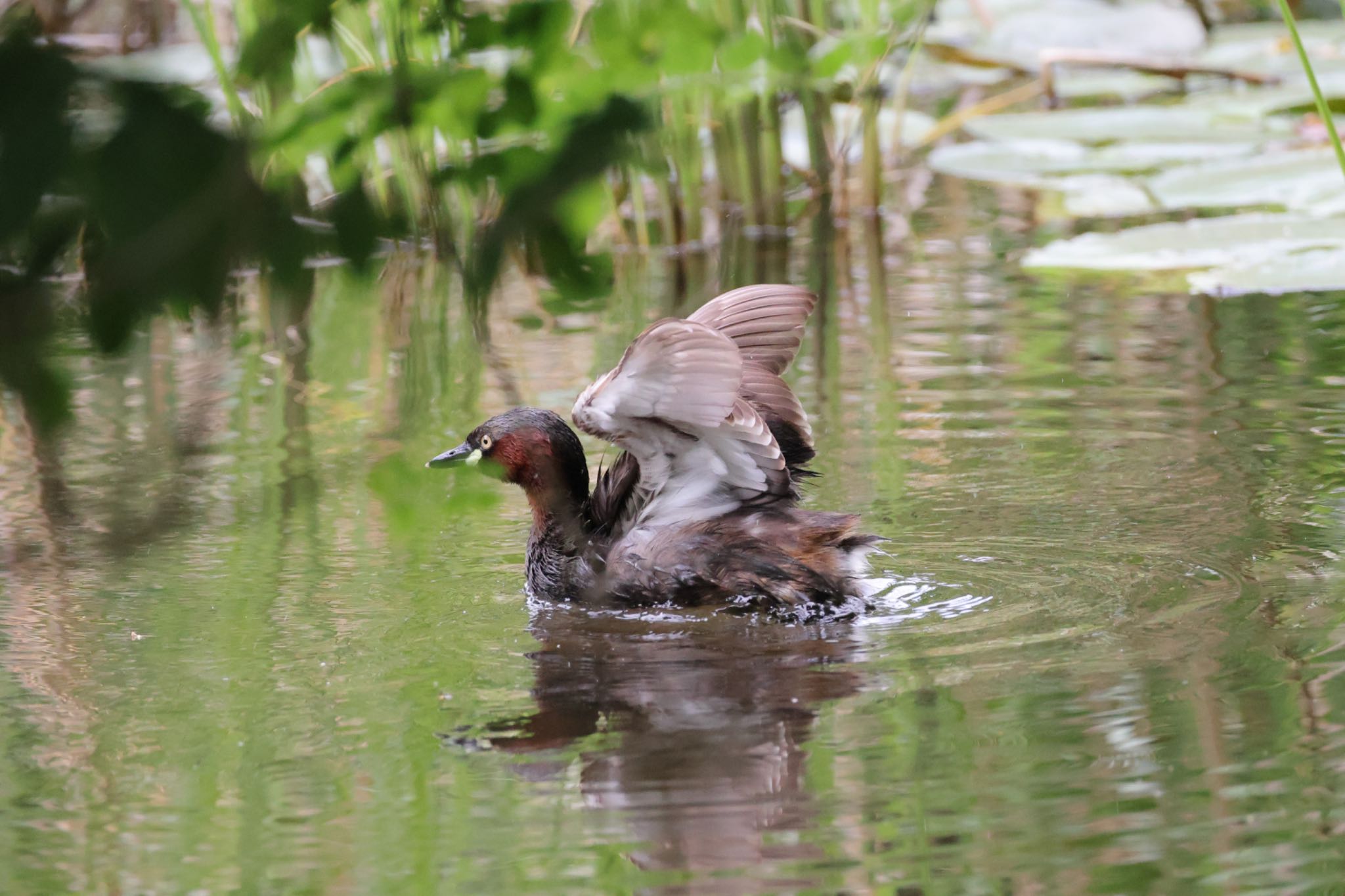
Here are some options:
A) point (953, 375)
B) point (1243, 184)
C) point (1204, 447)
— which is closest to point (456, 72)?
point (1204, 447)

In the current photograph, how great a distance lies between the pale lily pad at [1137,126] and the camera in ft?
32.0

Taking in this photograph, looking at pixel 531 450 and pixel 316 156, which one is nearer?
pixel 316 156

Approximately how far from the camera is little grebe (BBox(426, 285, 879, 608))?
A: 368 centimetres

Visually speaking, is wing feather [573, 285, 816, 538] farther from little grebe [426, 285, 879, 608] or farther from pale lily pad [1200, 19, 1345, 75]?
pale lily pad [1200, 19, 1345, 75]

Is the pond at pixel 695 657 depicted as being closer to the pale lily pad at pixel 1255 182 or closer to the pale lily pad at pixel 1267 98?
the pale lily pad at pixel 1255 182

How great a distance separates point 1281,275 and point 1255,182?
1.81m

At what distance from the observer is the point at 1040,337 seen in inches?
259

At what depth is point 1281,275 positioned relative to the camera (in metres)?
6.47

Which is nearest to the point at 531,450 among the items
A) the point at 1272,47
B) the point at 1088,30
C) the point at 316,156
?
the point at 316,156

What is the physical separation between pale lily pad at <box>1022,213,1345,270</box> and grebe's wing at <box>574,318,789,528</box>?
10.8 feet

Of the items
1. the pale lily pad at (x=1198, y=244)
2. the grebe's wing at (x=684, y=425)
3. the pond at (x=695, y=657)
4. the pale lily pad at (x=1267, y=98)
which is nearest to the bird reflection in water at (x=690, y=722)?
the pond at (x=695, y=657)

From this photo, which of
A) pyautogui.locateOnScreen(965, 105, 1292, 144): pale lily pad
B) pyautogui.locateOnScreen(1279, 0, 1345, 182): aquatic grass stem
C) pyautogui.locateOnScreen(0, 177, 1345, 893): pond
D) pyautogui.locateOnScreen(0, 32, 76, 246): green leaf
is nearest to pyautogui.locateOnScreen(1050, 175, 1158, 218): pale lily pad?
pyautogui.locateOnScreen(965, 105, 1292, 144): pale lily pad

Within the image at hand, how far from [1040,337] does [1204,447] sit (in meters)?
1.68

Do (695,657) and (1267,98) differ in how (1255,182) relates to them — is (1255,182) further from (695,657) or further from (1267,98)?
(695,657)
